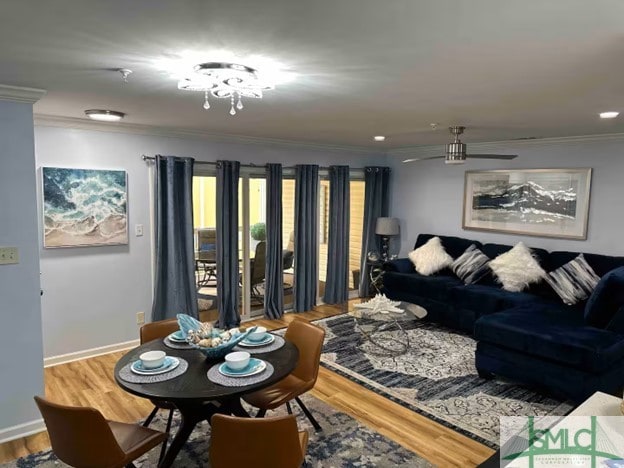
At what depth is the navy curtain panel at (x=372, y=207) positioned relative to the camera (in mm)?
6633

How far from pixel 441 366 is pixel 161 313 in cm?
301

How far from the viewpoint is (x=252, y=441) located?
1.87 m

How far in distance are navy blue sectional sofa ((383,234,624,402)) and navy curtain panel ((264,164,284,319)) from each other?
2346 millimetres

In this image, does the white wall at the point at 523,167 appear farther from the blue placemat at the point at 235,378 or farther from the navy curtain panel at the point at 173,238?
the blue placemat at the point at 235,378

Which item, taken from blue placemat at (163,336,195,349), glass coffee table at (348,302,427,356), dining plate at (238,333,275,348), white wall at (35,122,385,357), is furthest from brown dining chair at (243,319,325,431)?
white wall at (35,122,385,357)

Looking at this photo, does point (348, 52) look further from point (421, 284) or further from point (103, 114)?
point (421, 284)

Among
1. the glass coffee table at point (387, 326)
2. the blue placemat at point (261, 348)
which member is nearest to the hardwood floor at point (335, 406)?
the glass coffee table at point (387, 326)

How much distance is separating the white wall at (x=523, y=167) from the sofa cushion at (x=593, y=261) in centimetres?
21

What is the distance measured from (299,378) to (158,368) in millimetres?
1023

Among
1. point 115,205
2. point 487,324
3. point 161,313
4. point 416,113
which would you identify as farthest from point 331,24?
point 161,313

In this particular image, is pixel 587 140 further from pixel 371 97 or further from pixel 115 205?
pixel 115 205

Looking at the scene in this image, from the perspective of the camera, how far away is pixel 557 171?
5078 millimetres

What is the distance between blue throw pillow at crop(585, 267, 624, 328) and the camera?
367cm

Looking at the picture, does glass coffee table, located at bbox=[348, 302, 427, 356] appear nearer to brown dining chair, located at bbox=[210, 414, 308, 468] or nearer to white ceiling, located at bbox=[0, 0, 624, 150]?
white ceiling, located at bbox=[0, 0, 624, 150]
